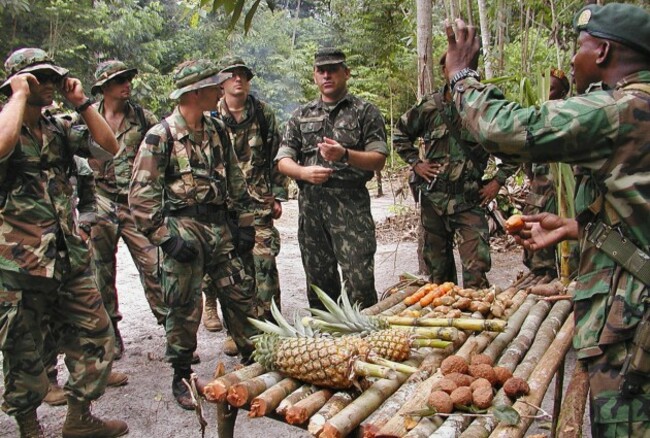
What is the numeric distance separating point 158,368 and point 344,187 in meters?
2.26

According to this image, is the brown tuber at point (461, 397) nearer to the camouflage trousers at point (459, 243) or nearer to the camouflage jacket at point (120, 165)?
the camouflage trousers at point (459, 243)

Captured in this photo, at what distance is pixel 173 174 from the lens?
4.10 metres

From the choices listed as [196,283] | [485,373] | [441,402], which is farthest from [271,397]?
[196,283]

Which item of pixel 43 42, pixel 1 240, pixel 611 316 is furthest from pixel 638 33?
pixel 43 42

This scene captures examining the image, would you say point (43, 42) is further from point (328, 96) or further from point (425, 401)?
point (425, 401)

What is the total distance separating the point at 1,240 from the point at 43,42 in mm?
13135

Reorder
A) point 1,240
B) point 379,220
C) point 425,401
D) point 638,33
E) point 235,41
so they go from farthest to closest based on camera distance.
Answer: point 235,41, point 379,220, point 1,240, point 425,401, point 638,33

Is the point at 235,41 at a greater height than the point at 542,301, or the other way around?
the point at 235,41

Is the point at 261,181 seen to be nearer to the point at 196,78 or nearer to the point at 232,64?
the point at 232,64

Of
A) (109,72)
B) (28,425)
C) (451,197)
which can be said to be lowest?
(28,425)

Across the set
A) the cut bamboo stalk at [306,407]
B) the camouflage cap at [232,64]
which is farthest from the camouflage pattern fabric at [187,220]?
the cut bamboo stalk at [306,407]

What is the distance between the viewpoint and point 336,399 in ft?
8.47

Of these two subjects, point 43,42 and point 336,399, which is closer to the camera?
point 336,399

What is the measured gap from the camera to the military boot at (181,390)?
4.25 m
